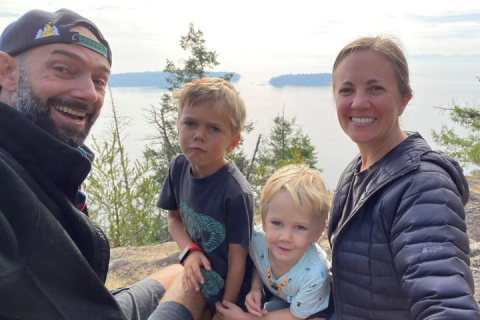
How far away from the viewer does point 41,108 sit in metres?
1.61

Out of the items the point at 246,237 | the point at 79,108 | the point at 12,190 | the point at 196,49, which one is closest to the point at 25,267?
the point at 12,190

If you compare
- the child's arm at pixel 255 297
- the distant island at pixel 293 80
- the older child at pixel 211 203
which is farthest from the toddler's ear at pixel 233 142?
the distant island at pixel 293 80

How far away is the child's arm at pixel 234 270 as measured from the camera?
2002 mm

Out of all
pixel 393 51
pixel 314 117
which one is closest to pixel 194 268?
pixel 393 51

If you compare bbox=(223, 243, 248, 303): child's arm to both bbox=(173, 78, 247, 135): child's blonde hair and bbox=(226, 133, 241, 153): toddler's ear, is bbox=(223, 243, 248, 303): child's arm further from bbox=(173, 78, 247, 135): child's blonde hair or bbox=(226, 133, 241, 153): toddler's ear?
bbox=(173, 78, 247, 135): child's blonde hair

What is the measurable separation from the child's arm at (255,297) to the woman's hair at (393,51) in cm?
141

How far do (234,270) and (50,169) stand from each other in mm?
1201

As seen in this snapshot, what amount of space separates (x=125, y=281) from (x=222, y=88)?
3.62 m

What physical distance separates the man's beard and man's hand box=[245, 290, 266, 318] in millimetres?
1368

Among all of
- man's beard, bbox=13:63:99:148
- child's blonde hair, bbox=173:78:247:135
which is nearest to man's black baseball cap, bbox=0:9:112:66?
man's beard, bbox=13:63:99:148

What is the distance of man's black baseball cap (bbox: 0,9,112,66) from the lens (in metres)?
1.64

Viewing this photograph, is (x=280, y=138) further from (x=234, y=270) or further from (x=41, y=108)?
(x=41, y=108)

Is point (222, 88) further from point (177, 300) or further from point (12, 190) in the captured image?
point (177, 300)

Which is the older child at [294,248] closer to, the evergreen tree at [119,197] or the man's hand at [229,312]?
the man's hand at [229,312]
